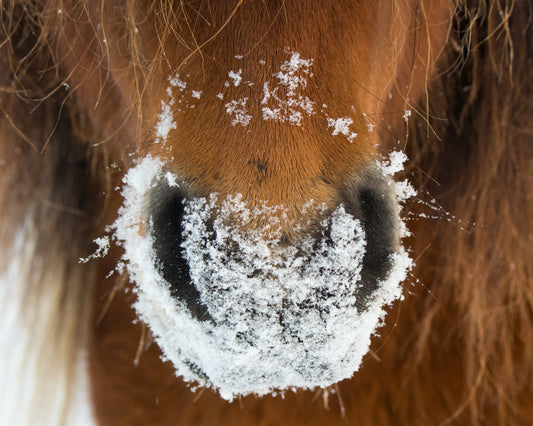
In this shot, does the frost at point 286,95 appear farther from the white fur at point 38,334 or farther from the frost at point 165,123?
the white fur at point 38,334

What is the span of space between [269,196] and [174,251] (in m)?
0.10

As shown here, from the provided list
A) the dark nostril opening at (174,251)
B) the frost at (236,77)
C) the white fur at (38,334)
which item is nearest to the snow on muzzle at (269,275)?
the dark nostril opening at (174,251)

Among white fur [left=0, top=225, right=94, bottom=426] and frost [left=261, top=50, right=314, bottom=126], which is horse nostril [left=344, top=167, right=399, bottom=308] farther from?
white fur [left=0, top=225, right=94, bottom=426]

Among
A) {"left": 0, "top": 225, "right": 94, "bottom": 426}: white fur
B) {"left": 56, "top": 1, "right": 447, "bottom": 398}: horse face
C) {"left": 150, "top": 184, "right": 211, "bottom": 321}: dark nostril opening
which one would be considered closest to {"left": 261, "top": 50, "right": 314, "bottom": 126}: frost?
{"left": 56, "top": 1, "right": 447, "bottom": 398}: horse face

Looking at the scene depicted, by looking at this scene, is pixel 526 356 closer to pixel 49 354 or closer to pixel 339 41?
pixel 339 41

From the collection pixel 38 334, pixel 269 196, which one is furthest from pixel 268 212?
pixel 38 334

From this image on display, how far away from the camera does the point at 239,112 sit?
402 mm

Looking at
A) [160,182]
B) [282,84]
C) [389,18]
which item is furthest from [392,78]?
[160,182]

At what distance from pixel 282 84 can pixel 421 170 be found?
15.5 inches

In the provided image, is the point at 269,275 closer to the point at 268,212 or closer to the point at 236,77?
the point at 268,212

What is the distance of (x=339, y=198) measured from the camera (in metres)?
0.39

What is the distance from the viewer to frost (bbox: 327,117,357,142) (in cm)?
41

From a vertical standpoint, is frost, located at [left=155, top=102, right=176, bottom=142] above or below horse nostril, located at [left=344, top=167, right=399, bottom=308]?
above

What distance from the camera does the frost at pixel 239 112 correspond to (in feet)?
1.31
